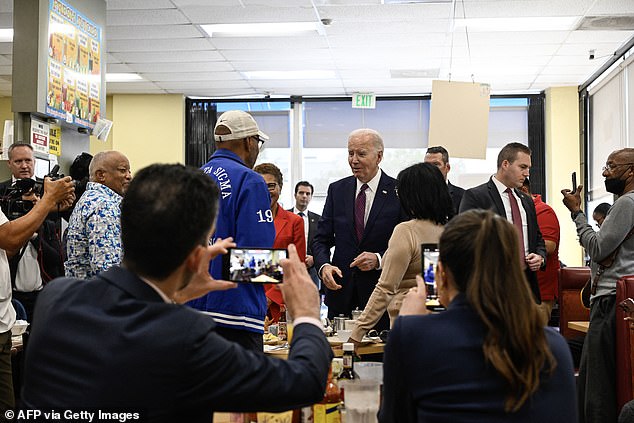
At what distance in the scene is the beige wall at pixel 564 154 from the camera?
33.2 ft

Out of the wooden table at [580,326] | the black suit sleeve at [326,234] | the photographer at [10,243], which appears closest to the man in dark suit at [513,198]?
the wooden table at [580,326]

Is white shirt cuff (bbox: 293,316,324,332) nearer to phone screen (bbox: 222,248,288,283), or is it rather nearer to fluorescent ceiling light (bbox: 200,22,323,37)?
phone screen (bbox: 222,248,288,283)

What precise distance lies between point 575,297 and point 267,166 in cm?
226

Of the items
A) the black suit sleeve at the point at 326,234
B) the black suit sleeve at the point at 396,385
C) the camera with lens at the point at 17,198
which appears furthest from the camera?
the black suit sleeve at the point at 326,234

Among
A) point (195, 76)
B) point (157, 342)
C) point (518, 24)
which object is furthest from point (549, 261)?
point (195, 76)

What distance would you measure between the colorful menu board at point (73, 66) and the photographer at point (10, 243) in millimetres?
2262

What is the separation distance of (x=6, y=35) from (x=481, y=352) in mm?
7655

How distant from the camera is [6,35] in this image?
790 centimetres

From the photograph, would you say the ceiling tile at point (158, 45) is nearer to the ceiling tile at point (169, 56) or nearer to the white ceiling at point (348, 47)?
the white ceiling at point (348, 47)

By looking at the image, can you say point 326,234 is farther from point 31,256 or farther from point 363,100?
point 363,100

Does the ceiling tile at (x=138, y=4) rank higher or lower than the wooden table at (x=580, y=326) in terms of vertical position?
higher

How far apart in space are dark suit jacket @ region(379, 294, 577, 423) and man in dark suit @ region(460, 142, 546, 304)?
8.88ft

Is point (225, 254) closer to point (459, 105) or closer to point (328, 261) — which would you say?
point (328, 261)

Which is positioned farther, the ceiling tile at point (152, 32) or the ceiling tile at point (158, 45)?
the ceiling tile at point (158, 45)
